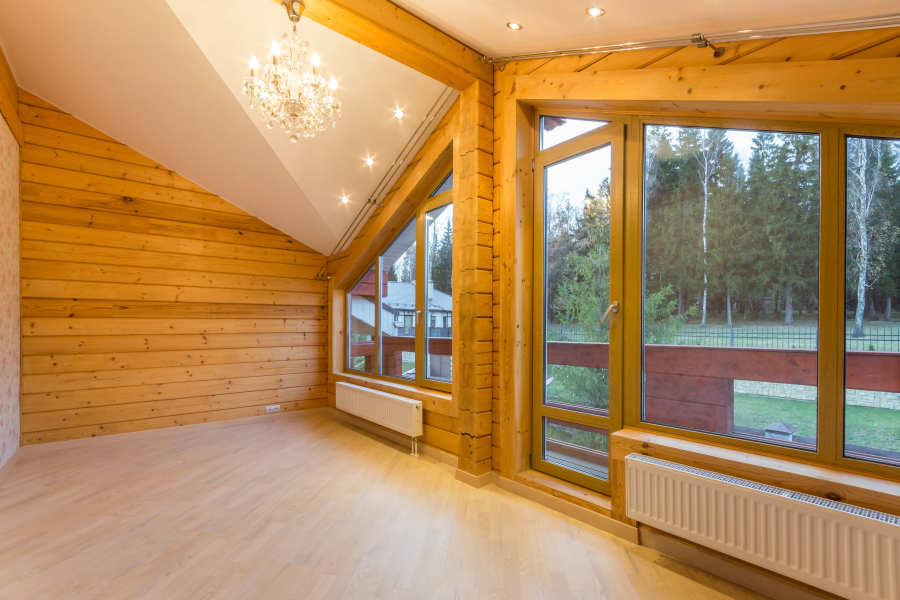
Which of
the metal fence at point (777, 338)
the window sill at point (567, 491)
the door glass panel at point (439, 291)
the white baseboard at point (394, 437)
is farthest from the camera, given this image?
the door glass panel at point (439, 291)

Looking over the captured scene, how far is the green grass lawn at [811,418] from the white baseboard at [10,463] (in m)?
4.94

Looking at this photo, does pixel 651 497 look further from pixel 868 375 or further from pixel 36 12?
pixel 36 12

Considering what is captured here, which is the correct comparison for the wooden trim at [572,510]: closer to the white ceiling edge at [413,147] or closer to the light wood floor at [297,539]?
the light wood floor at [297,539]

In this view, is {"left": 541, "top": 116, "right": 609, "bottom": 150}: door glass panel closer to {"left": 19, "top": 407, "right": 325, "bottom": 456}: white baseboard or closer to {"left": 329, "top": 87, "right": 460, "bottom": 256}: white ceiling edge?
{"left": 329, "top": 87, "right": 460, "bottom": 256}: white ceiling edge

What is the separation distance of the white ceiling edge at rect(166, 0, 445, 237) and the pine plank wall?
4.40ft

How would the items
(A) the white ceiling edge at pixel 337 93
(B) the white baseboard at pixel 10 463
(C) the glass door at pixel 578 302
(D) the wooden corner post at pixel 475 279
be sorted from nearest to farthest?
(C) the glass door at pixel 578 302, (A) the white ceiling edge at pixel 337 93, (D) the wooden corner post at pixel 475 279, (B) the white baseboard at pixel 10 463

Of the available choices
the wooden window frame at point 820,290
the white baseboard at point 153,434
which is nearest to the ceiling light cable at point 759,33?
the wooden window frame at point 820,290

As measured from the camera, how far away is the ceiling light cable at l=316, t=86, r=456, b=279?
11.6 ft

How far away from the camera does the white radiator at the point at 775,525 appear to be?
1.56 m

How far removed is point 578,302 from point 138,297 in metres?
4.30

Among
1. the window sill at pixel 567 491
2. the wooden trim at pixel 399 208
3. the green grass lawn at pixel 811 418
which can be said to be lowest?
the window sill at pixel 567 491

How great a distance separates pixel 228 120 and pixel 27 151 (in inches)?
82.9

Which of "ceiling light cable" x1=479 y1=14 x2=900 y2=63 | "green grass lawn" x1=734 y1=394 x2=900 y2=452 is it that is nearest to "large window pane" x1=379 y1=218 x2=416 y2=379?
"ceiling light cable" x1=479 y1=14 x2=900 y2=63

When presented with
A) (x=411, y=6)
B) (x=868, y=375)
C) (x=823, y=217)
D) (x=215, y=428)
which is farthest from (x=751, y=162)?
(x=215, y=428)
